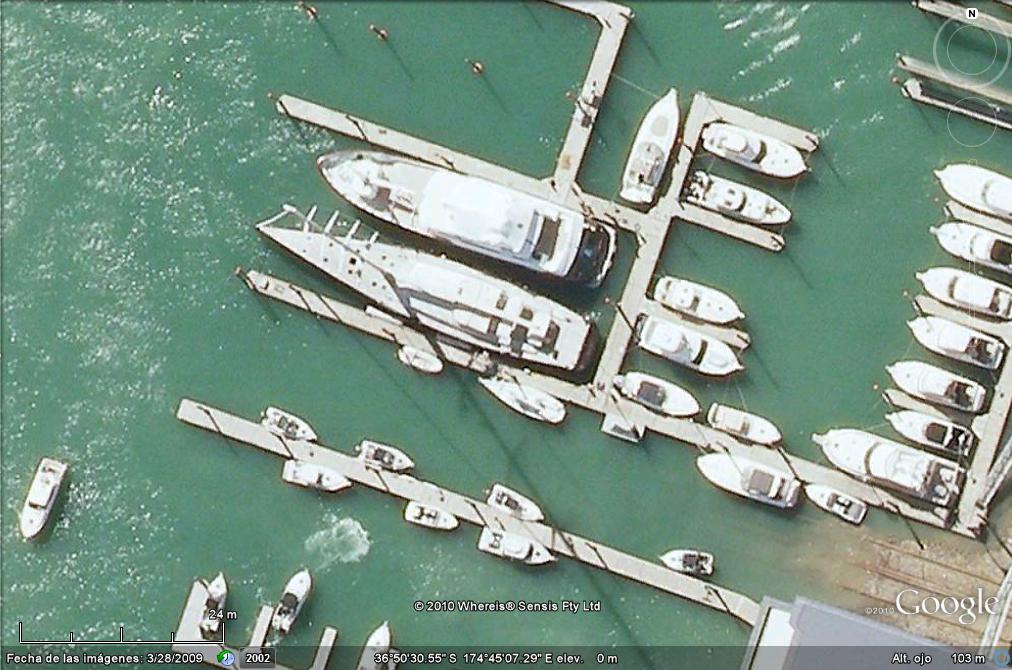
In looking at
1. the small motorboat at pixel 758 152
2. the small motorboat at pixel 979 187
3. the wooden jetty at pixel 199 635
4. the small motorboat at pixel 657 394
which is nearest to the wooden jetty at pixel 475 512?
the small motorboat at pixel 657 394

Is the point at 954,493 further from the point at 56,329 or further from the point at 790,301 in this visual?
the point at 56,329

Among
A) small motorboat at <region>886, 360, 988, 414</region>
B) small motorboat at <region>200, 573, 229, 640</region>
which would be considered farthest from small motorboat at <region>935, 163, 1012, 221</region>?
small motorboat at <region>200, 573, 229, 640</region>

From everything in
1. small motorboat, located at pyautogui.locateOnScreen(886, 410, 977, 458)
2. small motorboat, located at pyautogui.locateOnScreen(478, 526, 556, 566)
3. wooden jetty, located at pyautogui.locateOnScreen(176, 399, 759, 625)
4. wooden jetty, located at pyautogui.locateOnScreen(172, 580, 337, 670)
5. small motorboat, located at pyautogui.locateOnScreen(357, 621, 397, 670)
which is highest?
small motorboat, located at pyautogui.locateOnScreen(886, 410, 977, 458)

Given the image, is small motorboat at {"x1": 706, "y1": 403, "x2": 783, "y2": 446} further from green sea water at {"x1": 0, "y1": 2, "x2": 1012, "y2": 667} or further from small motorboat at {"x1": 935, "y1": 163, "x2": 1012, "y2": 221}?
small motorboat at {"x1": 935, "y1": 163, "x2": 1012, "y2": 221}

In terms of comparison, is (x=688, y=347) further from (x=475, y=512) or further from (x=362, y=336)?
(x=362, y=336)

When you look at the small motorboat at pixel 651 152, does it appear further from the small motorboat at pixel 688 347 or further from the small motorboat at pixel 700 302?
the small motorboat at pixel 688 347
